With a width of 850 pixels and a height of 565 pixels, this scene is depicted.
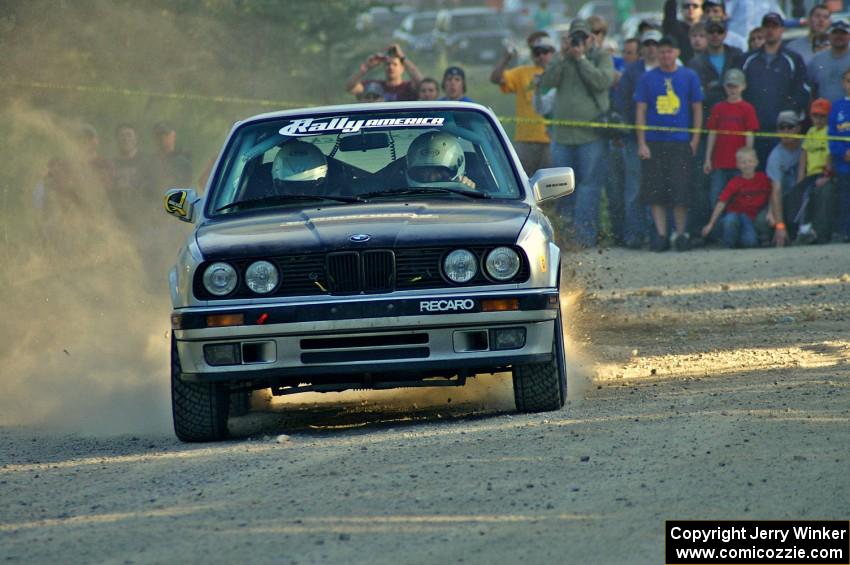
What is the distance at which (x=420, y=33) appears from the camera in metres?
45.9

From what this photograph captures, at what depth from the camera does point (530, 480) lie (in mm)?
6391

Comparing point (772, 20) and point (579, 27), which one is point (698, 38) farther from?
point (579, 27)

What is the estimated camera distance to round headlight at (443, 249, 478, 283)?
7602 millimetres

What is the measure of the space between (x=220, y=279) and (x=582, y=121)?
9.63m

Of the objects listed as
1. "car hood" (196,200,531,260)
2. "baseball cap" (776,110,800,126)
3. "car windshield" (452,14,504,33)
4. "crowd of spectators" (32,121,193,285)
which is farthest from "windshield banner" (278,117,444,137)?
"car windshield" (452,14,504,33)

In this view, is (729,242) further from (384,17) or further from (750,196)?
(384,17)

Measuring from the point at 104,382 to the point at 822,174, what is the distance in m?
8.67

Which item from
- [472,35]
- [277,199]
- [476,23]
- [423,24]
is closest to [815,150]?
[277,199]

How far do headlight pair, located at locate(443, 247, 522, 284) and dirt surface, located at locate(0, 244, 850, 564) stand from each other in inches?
28.2

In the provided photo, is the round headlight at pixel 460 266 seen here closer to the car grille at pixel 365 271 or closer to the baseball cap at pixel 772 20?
the car grille at pixel 365 271

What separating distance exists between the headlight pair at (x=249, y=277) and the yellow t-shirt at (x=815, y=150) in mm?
9857

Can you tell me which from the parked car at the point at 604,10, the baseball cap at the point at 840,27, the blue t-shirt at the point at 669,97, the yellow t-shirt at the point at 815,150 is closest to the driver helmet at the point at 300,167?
the blue t-shirt at the point at 669,97

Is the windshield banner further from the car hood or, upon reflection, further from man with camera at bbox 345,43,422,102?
man with camera at bbox 345,43,422,102

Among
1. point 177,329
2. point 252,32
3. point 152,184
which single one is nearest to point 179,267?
point 177,329
